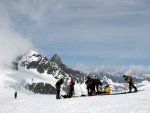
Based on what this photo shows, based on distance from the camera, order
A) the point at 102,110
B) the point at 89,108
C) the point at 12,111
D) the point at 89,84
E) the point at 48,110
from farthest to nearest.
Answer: the point at 89,84, the point at 12,111, the point at 48,110, the point at 89,108, the point at 102,110

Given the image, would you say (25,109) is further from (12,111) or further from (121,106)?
(121,106)

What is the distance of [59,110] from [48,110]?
121 cm

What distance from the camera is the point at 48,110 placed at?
27.2 meters

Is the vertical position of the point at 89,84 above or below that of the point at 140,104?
above

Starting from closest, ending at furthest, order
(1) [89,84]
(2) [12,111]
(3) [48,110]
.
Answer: (3) [48,110]
(2) [12,111]
(1) [89,84]

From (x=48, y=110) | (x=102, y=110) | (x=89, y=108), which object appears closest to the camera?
(x=102, y=110)

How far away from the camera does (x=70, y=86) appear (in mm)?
→ 39344

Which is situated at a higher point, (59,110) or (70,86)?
(70,86)

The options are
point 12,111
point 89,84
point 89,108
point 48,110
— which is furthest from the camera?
point 89,84

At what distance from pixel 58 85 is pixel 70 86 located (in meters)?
1.61

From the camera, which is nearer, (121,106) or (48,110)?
(121,106)

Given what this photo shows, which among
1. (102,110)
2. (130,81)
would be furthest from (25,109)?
(130,81)

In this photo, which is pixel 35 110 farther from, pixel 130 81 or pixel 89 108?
pixel 130 81

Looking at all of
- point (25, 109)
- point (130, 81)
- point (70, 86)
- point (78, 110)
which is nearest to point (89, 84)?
point (70, 86)
